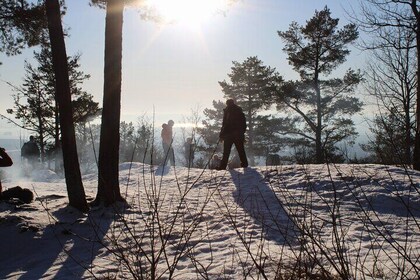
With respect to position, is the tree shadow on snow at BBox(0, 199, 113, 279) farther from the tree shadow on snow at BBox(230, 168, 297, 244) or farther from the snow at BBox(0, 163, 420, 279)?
the tree shadow on snow at BBox(230, 168, 297, 244)

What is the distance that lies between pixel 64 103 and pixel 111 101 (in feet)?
2.66

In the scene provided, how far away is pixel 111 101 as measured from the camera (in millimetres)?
6180

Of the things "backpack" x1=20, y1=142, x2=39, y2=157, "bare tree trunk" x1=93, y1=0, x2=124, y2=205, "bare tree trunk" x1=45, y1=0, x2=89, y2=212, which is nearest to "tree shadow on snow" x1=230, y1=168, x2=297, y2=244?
"bare tree trunk" x1=93, y1=0, x2=124, y2=205

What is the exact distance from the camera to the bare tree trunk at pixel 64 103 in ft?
18.5

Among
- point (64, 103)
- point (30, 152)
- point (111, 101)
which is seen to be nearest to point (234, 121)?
point (111, 101)

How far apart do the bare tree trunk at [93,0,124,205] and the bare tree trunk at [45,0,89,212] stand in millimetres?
467

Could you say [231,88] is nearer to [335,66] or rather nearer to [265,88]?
[265,88]

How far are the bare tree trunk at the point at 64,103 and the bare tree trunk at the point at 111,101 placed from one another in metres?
0.47

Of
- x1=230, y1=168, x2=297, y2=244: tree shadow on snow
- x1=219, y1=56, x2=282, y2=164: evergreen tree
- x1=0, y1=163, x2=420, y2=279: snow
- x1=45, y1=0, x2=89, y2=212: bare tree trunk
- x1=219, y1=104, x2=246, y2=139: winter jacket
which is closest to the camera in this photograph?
x1=0, y1=163, x2=420, y2=279: snow

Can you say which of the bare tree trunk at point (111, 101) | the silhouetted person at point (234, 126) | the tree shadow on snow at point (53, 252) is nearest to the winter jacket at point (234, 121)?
the silhouetted person at point (234, 126)

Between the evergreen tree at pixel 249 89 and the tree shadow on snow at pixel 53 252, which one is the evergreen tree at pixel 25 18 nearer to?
the tree shadow on snow at pixel 53 252

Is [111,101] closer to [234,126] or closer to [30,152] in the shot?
[234,126]

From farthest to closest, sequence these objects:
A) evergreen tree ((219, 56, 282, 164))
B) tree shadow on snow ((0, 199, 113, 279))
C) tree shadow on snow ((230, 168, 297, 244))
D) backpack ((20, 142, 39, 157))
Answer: evergreen tree ((219, 56, 282, 164)) → backpack ((20, 142, 39, 157)) → tree shadow on snow ((230, 168, 297, 244)) → tree shadow on snow ((0, 199, 113, 279))

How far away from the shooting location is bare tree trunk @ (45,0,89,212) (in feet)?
18.5
